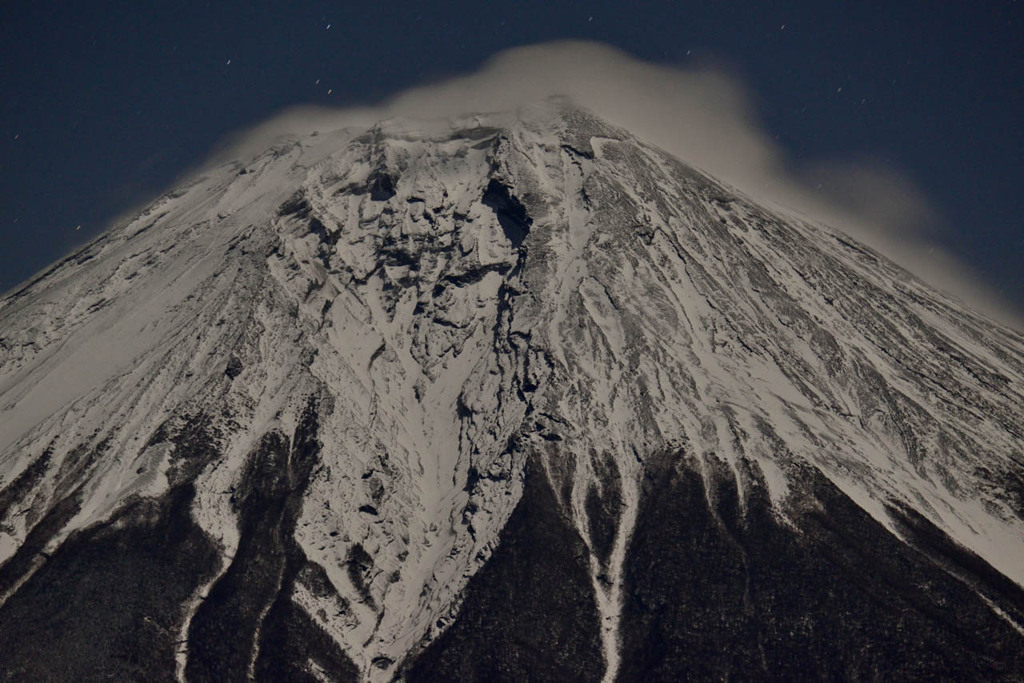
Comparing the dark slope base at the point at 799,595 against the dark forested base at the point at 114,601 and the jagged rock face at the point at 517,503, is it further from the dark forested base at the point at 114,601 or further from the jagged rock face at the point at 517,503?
the dark forested base at the point at 114,601

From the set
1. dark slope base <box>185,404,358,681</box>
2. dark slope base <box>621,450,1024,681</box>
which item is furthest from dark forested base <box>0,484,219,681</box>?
dark slope base <box>621,450,1024,681</box>

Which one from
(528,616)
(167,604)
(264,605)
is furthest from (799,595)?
(167,604)

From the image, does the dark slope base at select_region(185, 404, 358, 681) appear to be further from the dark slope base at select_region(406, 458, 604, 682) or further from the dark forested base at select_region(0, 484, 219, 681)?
the dark slope base at select_region(406, 458, 604, 682)

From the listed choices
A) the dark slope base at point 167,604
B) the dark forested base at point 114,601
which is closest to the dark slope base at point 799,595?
the dark slope base at point 167,604

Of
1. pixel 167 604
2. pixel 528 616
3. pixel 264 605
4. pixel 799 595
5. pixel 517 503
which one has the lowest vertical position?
pixel 799 595

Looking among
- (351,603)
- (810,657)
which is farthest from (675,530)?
(351,603)

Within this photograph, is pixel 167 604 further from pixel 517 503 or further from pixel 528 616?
pixel 517 503
